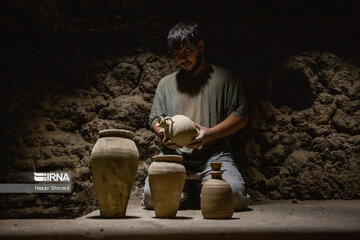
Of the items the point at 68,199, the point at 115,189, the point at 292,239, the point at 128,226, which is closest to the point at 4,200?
the point at 68,199

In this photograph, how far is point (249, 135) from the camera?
15.2ft

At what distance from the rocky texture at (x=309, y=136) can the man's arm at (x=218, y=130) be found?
0.85 meters

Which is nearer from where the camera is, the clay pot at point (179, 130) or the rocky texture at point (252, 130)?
the clay pot at point (179, 130)

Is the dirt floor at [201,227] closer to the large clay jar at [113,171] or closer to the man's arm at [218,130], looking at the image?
the large clay jar at [113,171]

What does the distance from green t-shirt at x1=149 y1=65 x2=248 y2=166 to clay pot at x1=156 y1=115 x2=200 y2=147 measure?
566mm

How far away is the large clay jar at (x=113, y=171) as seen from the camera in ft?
9.54

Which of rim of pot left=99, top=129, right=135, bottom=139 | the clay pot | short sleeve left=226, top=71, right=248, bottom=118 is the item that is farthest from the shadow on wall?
rim of pot left=99, top=129, right=135, bottom=139

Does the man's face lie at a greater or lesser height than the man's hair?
lesser

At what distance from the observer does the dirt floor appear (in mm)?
2234

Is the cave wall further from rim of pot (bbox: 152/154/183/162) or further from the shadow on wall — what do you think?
rim of pot (bbox: 152/154/183/162)

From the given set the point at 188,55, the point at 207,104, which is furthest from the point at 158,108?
the point at 188,55

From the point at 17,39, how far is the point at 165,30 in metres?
1.91

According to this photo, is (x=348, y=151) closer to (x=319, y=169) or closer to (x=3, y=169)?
(x=319, y=169)

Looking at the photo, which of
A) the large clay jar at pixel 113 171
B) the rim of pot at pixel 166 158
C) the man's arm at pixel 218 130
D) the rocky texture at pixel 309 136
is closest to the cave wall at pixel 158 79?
the rocky texture at pixel 309 136
